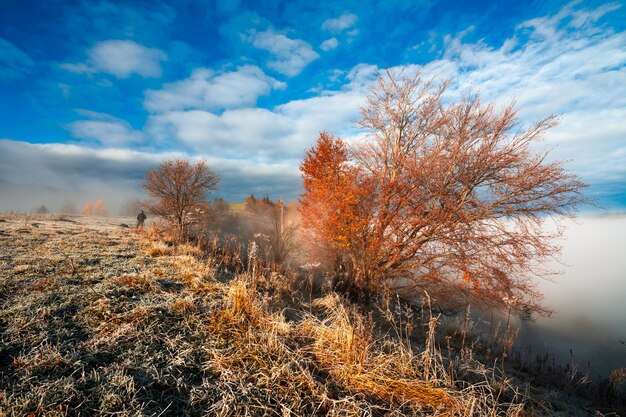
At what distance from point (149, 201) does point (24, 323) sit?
1904 cm

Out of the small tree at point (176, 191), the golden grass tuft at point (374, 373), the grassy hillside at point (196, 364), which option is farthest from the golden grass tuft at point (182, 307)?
the small tree at point (176, 191)

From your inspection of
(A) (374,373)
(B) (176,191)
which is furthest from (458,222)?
(B) (176,191)

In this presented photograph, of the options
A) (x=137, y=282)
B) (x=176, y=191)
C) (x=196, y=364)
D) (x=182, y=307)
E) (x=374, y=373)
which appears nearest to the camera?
(x=196, y=364)

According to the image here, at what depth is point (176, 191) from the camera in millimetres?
20359

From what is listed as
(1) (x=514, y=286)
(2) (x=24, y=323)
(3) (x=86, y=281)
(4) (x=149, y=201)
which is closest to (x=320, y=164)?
(4) (x=149, y=201)

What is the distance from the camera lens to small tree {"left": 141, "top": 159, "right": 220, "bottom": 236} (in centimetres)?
2006

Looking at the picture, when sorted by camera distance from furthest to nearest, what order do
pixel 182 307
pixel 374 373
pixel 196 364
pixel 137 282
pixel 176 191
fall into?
pixel 176 191, pixel 137 282, pixel 182 307, pixel 374 373, pixel 196 364

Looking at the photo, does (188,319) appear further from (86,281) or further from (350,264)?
(350,264)

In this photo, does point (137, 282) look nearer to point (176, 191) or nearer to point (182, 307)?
point (182, 307)

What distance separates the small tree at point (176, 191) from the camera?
20.1 meters

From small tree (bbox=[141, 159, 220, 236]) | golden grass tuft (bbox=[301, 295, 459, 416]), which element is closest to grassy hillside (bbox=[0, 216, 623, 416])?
golden grass tuft (bbox=[301, 295, 459, 416])

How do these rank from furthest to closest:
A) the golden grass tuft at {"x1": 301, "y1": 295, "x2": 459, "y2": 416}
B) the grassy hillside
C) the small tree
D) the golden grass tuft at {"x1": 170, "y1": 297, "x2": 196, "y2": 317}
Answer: the small tree < the golden grass tuft at {"x1": 170, "y1": 297, "x2": 196, "y2": 317} < the golden grass tuft at {"x1": 301, "y1": 295, "x2": 459, "y2": 416} < the grassy hillside

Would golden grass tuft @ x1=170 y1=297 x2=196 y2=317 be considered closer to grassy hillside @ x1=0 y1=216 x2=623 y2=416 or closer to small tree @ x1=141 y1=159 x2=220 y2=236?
grassy hillside @ x1=0 y1=216 x2=623 y2=416

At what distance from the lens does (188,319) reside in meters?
3.97
